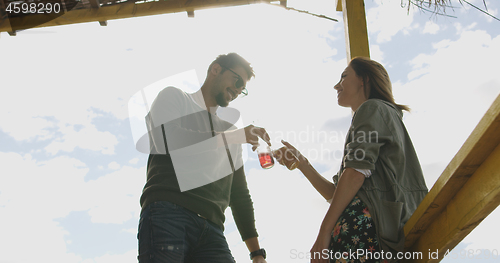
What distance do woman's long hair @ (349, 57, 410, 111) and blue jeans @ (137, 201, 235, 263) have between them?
996mm

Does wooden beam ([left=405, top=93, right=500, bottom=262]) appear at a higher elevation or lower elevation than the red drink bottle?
lower

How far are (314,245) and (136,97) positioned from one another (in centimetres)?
136

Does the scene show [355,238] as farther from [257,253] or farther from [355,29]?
[355,29]

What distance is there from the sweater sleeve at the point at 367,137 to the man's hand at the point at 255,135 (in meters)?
0.54

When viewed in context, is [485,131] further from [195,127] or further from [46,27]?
[46,27]

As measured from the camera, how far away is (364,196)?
1.38m

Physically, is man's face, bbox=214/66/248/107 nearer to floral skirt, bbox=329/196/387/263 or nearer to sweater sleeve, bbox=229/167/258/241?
sweater sleeve, bbox=229/167/258/241

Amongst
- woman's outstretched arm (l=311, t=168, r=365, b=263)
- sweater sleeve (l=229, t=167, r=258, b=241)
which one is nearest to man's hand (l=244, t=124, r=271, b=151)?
sweater sleeve (l=229, t=167, r=258, b=241)

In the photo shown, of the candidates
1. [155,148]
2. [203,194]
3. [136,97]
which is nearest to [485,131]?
[203,194]

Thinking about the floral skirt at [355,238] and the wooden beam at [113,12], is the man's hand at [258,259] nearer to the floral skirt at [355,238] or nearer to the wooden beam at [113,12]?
the floral skirt at [355,238]

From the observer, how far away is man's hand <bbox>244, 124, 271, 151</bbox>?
1908 millimetres

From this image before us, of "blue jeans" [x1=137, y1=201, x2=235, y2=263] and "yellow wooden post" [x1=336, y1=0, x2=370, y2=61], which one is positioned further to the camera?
"yellow wooden post" [x1=336, y1=0, x2=370, y2=61]

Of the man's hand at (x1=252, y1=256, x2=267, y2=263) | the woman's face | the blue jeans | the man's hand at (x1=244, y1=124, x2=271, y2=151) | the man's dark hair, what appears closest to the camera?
the blue jeans

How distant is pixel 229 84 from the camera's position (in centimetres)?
244
